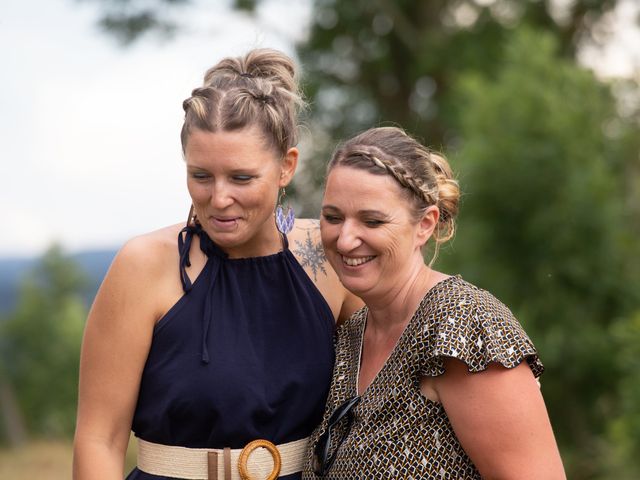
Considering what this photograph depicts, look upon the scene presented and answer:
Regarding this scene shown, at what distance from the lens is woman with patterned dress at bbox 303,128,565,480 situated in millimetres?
2344

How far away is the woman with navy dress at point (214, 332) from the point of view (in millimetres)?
2664

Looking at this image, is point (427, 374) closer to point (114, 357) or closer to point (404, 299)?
point (404, 299)

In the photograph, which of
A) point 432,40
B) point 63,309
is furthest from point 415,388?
point 63,309

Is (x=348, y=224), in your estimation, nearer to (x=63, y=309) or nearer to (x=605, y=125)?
(x=605, y=125)

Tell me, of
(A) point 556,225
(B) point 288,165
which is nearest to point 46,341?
(A) point 556,225

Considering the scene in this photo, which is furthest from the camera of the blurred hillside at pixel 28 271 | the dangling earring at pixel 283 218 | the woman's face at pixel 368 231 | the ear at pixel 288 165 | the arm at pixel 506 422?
the blurred hillside at pixel 28 271

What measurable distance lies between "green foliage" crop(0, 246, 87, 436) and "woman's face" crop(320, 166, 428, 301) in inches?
902

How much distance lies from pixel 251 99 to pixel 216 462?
1011mm

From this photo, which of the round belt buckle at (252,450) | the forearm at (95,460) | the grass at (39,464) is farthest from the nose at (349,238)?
the grass at (39,464)

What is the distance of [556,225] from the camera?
6492mm

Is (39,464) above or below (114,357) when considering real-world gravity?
above

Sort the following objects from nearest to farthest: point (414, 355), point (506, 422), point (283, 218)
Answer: point (506, 422) → point (414, 355) → point (283, 218)

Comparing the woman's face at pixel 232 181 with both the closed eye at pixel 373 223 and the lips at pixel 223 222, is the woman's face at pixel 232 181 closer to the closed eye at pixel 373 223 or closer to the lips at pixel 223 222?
the lips at pixel 223 222

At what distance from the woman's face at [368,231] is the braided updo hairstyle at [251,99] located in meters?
0.23
